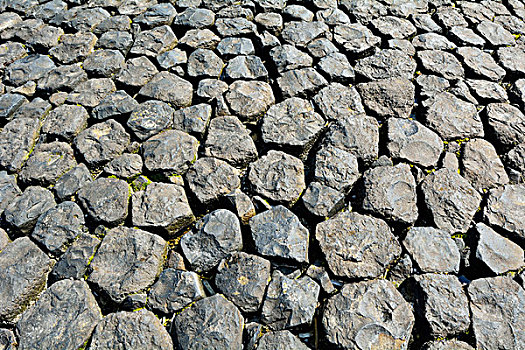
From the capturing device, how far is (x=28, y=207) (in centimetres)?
196

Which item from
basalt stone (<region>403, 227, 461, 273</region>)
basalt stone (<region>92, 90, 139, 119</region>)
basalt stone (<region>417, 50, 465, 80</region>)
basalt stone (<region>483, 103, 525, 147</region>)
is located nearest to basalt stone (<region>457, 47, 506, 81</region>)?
basalt stone (<region>417, 50, 465, 80</region>)

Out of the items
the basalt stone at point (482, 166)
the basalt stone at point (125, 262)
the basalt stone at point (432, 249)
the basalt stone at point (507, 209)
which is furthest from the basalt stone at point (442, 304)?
the basalt stone at point (125, 262)

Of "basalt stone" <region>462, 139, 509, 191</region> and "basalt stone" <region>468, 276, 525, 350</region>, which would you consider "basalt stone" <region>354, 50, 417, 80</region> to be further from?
"basalt stone" <region>468, 276, 525, 350</region>

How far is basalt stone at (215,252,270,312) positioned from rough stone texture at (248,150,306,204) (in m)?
0.36

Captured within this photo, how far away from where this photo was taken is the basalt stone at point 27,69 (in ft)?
8.75

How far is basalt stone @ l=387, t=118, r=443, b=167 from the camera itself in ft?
7.09

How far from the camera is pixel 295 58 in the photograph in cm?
268

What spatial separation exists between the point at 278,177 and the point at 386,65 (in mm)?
1236

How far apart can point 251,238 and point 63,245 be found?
0.88 meters

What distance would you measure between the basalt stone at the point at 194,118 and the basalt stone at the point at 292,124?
1.15 feet

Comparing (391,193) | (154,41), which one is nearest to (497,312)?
(391,193)

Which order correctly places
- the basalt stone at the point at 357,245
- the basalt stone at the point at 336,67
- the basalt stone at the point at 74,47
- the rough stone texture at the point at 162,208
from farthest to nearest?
the basalt stone at the point at 74,47 < the basalt stone at the point at 336,67 < the rough stone texture at the point at 162,208 < the basalt stone at the point at 357,245

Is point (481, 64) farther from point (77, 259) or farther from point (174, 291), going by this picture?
point (77, 259)

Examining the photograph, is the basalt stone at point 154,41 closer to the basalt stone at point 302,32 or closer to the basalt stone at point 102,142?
the basalt stone at point 102,142
